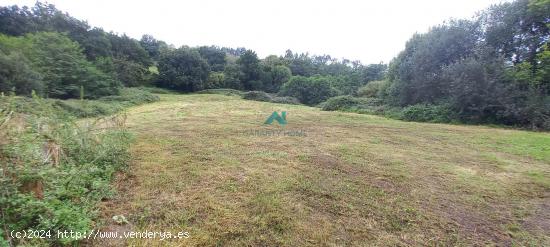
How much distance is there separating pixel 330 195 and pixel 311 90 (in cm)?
2369

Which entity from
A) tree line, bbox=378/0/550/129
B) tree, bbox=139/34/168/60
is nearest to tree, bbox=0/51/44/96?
tree line, bbox=378/0/550/129

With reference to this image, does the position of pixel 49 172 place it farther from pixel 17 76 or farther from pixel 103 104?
pixel 103 104

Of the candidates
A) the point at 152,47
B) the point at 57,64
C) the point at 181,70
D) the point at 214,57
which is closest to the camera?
the point at 57,64

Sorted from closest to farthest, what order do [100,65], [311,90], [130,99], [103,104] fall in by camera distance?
[103,104] → [130,99] → [100,65] → [311,90]

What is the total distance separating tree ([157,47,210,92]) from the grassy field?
77.5 feet

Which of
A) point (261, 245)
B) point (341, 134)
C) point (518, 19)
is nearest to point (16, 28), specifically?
point (341, 134)

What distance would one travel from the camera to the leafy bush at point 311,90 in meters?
25.6

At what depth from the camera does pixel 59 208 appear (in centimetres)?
189

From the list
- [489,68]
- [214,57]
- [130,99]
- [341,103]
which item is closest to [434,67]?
[489,68]

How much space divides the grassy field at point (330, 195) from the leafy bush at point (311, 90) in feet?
68.0

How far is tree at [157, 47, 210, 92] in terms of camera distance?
26.6m

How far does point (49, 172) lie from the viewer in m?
2.08

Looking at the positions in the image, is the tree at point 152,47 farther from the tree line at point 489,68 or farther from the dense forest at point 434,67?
A: the tree line at point 489,68

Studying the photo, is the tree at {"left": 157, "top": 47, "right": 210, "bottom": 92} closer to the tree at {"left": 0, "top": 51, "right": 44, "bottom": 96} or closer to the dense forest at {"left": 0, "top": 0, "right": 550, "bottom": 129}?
the dense forest at {"left": 0, "top": 0, "right": 550, "bottom": 129}
